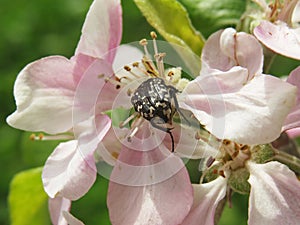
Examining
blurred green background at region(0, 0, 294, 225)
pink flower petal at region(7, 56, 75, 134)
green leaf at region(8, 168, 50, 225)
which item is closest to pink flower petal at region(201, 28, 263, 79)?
pink flower petal at region(7, 56, 75, 134)

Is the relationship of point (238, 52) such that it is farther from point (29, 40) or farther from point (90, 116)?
→ point (29, 40)

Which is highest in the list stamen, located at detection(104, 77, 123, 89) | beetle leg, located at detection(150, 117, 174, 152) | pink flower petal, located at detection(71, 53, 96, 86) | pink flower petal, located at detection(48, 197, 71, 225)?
pink flower petal, located at detection(71, 53, 96, 86)

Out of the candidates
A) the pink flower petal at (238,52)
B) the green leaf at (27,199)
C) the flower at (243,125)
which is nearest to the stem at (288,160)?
the flower at (243,125)

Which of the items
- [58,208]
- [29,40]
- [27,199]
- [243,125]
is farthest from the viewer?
[29,40]

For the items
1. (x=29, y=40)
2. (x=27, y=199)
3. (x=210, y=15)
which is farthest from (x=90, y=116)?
(x=29, y=40)

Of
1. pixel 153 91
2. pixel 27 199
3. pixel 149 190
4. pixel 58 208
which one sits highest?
pixel 153 91

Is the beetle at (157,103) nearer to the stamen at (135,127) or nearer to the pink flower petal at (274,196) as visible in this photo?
the stamen at (135,127)

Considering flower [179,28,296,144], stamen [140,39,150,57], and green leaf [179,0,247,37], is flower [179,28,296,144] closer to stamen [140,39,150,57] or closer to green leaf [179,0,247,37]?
stamen [140,39,150,57]

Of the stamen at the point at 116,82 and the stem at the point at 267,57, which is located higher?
the stamen at the point at 116,82
